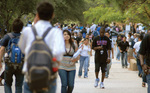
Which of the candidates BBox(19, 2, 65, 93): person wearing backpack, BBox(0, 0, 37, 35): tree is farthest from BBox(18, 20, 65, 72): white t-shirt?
BBox(0, 0, 37, 35): tree

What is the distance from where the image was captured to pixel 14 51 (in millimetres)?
6816

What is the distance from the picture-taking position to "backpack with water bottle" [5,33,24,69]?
6.82m

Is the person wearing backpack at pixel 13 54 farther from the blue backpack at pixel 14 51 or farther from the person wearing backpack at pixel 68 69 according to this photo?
the person wearing backpack at pixel 68 69

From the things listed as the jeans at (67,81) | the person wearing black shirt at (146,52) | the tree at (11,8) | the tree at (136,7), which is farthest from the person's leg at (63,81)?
the tree at (11,8)

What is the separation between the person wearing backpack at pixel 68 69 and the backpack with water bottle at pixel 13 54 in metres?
1.27

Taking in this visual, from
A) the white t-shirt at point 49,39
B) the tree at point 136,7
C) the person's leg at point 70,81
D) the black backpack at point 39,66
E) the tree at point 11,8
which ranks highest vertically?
the tree at point 11,8

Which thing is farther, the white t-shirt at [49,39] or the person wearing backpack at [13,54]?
the person wearing backpack at [13,54]

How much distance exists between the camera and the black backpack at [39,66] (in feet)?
13.1

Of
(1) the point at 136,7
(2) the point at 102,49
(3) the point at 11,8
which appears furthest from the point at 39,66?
(3) the point at 11,8

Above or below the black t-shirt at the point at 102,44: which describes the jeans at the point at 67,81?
below

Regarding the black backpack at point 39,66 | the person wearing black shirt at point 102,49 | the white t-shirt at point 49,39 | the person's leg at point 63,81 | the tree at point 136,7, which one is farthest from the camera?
the tree at point 136,7

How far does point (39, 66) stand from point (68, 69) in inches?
156

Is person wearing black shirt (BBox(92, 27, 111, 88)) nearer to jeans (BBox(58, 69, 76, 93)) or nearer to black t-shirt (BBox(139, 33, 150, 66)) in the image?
jeans (BBox(58, 69, 76, 93))

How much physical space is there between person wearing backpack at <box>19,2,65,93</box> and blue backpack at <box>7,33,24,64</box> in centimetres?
227
